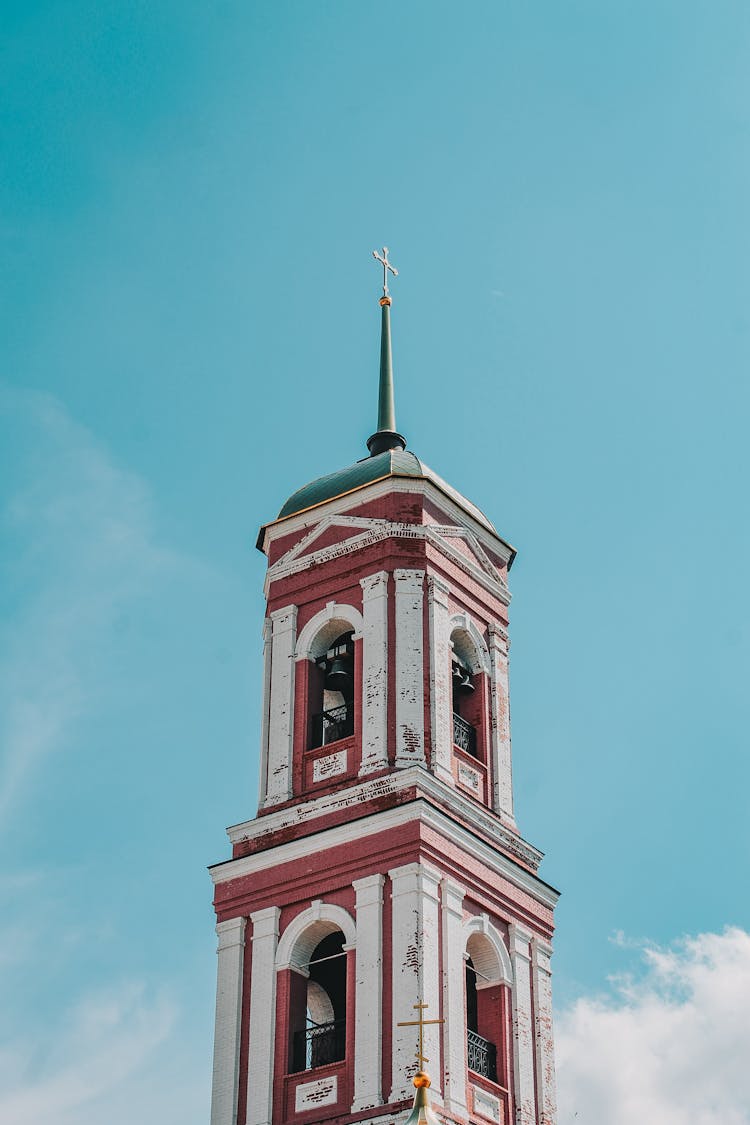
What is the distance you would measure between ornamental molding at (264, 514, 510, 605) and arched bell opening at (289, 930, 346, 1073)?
583cm

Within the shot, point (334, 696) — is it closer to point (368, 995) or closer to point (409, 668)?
point (409, 668)

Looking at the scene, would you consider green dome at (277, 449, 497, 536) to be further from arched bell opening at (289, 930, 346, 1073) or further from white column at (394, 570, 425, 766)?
arched bell opening at (289, 930, 346, 1073)

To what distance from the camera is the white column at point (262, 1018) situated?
90.8 ft

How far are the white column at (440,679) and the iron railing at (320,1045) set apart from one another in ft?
11.8

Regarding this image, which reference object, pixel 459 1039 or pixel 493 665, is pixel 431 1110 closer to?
pixel 459 1039

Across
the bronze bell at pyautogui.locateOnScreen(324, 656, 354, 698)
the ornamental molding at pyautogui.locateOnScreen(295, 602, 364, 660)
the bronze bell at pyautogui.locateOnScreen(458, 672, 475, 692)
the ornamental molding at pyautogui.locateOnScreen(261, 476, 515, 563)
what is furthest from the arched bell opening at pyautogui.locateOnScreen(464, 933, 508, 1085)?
the ornamental molding at pyautogui.locateOnScreen(261, 476, 515, 563)

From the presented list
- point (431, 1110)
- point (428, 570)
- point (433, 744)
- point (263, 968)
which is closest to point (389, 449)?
point (428, 570)

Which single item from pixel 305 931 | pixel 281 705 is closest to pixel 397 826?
pixel 305 931

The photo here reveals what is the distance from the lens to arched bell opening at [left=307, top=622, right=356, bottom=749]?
30938 mm

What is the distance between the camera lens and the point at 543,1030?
29.2 m

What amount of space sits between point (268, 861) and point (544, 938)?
13.0 feet

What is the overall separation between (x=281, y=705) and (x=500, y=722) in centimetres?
316

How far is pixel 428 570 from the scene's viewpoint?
3128 cm

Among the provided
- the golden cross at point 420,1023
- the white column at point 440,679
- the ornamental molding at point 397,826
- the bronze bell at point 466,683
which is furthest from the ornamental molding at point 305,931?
the bronze bell at point 466,683
